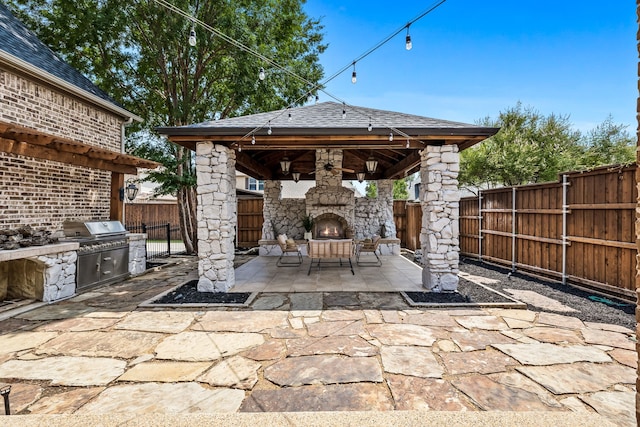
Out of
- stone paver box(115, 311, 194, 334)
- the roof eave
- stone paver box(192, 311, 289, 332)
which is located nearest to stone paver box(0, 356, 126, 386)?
stone paver box(115, 311, 194, 334)

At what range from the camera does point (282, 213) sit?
1016 cm

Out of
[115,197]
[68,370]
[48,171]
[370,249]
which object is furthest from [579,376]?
[48,171]

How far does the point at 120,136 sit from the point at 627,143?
18.7 meters

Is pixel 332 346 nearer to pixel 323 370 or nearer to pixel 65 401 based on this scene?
pixel 323 370

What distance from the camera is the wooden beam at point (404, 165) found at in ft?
22.1

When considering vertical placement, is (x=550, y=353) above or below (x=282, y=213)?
below

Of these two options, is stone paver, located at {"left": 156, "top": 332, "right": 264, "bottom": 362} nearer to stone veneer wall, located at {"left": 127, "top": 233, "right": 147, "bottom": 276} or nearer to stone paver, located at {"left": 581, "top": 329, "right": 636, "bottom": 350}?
stone paver, located at {"left": 581, "top": 329, "right": 636, "bottom": 350}

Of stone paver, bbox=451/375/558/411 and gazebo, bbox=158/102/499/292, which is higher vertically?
gazebo, bbox=158/102/499/292

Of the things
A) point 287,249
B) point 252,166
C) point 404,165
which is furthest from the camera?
point 404,165

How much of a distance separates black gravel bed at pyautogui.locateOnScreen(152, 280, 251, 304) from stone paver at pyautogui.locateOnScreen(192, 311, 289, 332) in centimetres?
48

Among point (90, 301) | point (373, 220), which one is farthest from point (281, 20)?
point (90, 301)

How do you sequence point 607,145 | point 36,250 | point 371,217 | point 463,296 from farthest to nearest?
point 607,145 < point 371,217 < point 463,296 < point 36,250

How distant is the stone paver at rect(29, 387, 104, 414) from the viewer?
7.15 ft

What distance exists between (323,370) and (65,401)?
211 cm
